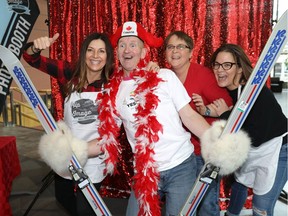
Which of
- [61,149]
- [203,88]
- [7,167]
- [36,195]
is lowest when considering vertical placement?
[36,195]

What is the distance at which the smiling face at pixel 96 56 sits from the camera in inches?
57.2

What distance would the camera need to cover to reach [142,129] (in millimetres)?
1245

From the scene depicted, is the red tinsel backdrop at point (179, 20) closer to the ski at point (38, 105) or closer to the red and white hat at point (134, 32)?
the red and white hat at point (134, 32)

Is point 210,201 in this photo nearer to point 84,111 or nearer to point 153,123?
point 153,123

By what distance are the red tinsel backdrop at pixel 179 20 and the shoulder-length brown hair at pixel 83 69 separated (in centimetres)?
90

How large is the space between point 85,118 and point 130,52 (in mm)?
407

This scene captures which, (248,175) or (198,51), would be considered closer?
(248,175)

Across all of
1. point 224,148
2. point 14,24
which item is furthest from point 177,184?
point 14,24

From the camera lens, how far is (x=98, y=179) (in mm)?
1475

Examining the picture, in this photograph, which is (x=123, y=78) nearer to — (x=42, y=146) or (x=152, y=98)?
(x=152, y=98)

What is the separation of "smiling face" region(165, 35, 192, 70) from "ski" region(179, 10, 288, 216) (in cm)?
48

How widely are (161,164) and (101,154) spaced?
0.39 metres

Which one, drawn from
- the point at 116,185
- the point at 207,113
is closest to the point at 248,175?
the point at 207,113

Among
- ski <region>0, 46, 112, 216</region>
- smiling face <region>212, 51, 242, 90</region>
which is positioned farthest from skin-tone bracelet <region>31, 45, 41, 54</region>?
smiling face <region>212, 51, 242, 90</region>
